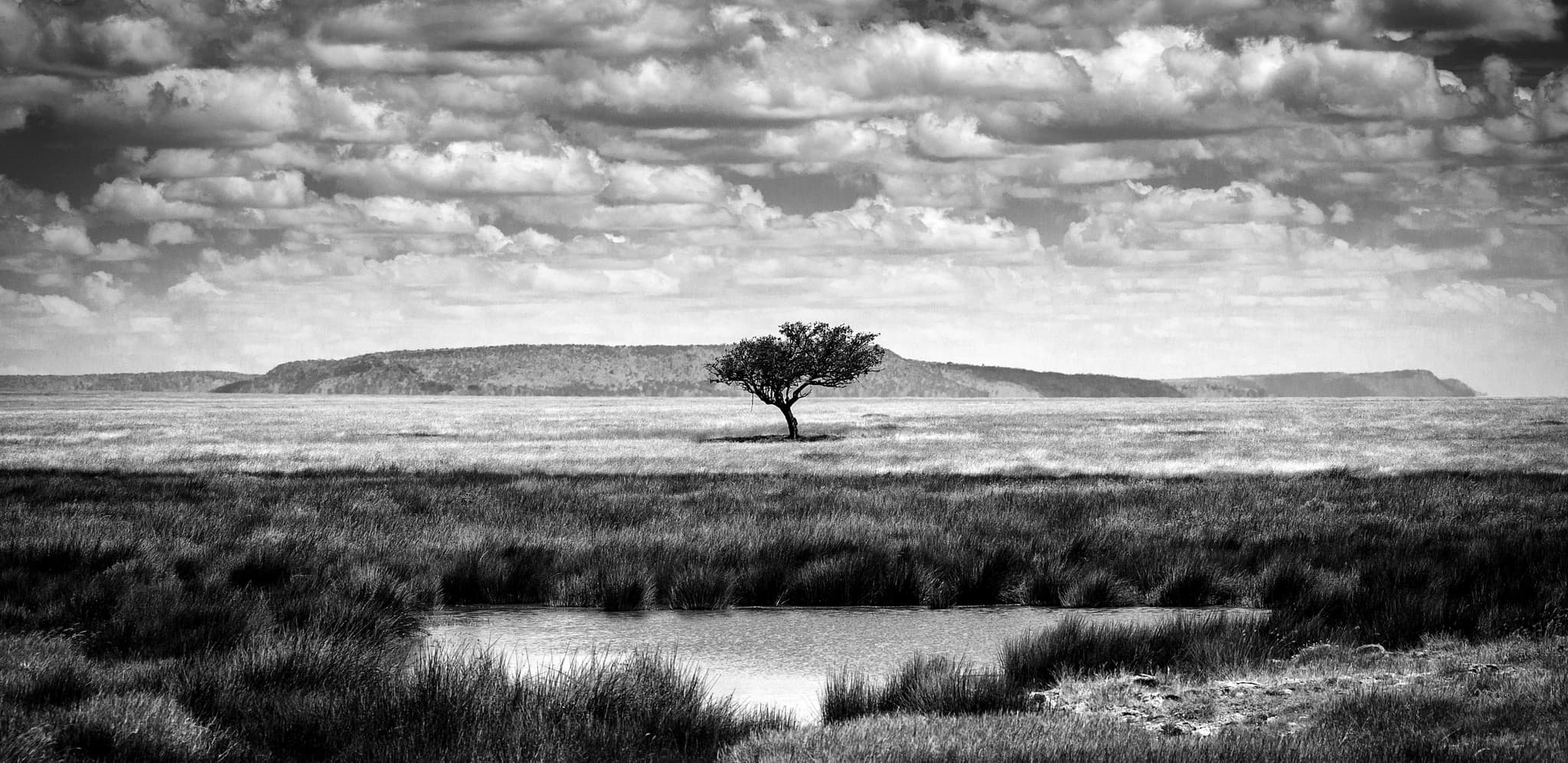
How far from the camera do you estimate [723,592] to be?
15.0 metres

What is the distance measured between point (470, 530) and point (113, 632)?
25.2 feet

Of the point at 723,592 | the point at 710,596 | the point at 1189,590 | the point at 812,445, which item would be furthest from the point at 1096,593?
the point at 812,445

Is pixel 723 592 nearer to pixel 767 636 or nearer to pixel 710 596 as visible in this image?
pixel 710 596

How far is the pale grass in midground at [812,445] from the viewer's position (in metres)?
39.1

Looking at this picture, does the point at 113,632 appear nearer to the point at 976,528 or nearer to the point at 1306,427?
the point at 976,528

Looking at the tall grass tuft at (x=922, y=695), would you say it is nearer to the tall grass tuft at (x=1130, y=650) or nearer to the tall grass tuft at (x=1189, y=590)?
the tall grass tuft at (x=1130, y=650)

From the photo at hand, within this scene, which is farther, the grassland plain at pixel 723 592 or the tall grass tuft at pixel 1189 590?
the tall grass tuft at pixel 1189 590

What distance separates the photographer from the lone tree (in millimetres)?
→ 60188

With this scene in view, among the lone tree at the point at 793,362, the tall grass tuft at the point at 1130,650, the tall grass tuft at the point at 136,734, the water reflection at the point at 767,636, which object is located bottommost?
the water reflection at the point at 767,636

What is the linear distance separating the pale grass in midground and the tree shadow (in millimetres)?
431

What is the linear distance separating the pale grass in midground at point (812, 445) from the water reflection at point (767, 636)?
21303 mm

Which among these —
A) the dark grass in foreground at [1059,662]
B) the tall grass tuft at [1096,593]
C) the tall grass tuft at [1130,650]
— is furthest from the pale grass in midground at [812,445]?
the tall grass tuft at [1130,650]

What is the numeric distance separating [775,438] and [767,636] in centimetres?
4671

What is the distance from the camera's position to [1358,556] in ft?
55.0
